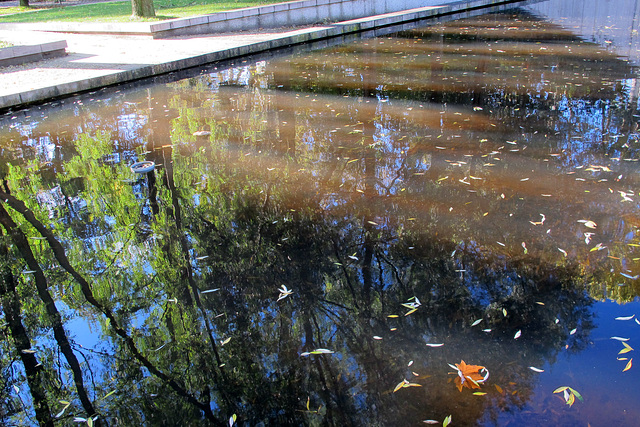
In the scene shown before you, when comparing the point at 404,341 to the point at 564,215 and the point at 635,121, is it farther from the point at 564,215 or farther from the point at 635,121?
the point at 635,121

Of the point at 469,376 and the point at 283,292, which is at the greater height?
the point at 283,292

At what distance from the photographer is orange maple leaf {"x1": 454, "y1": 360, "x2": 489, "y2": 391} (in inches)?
108

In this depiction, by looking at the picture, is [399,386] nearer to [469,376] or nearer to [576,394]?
[469,376]

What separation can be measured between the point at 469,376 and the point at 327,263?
1457 millimetres

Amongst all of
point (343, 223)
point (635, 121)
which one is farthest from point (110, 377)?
point (635, 121)

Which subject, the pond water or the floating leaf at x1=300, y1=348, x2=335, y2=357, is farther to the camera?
the floating leaf at x1=300, y1=348, x2=335, y2=357

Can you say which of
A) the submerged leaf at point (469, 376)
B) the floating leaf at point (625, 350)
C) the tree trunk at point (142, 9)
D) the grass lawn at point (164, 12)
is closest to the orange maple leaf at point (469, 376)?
the submerged leaf at point (469, 376)

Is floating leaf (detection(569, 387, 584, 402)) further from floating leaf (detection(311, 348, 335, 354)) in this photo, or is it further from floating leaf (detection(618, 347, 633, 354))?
floating leaf (detection(311, 348, 335, 354))

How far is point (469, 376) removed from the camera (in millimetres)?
2793

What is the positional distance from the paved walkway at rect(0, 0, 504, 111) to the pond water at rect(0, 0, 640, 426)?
4.75 feet

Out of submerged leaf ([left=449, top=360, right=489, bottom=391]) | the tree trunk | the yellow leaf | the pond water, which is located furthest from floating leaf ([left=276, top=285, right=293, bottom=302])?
the tree trunk

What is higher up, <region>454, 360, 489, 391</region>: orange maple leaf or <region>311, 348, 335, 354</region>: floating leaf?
<region>311, 348, 335, 354</region>: floating leaf

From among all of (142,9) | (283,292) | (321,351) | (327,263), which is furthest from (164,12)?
(321,351)

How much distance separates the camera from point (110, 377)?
2928mm
